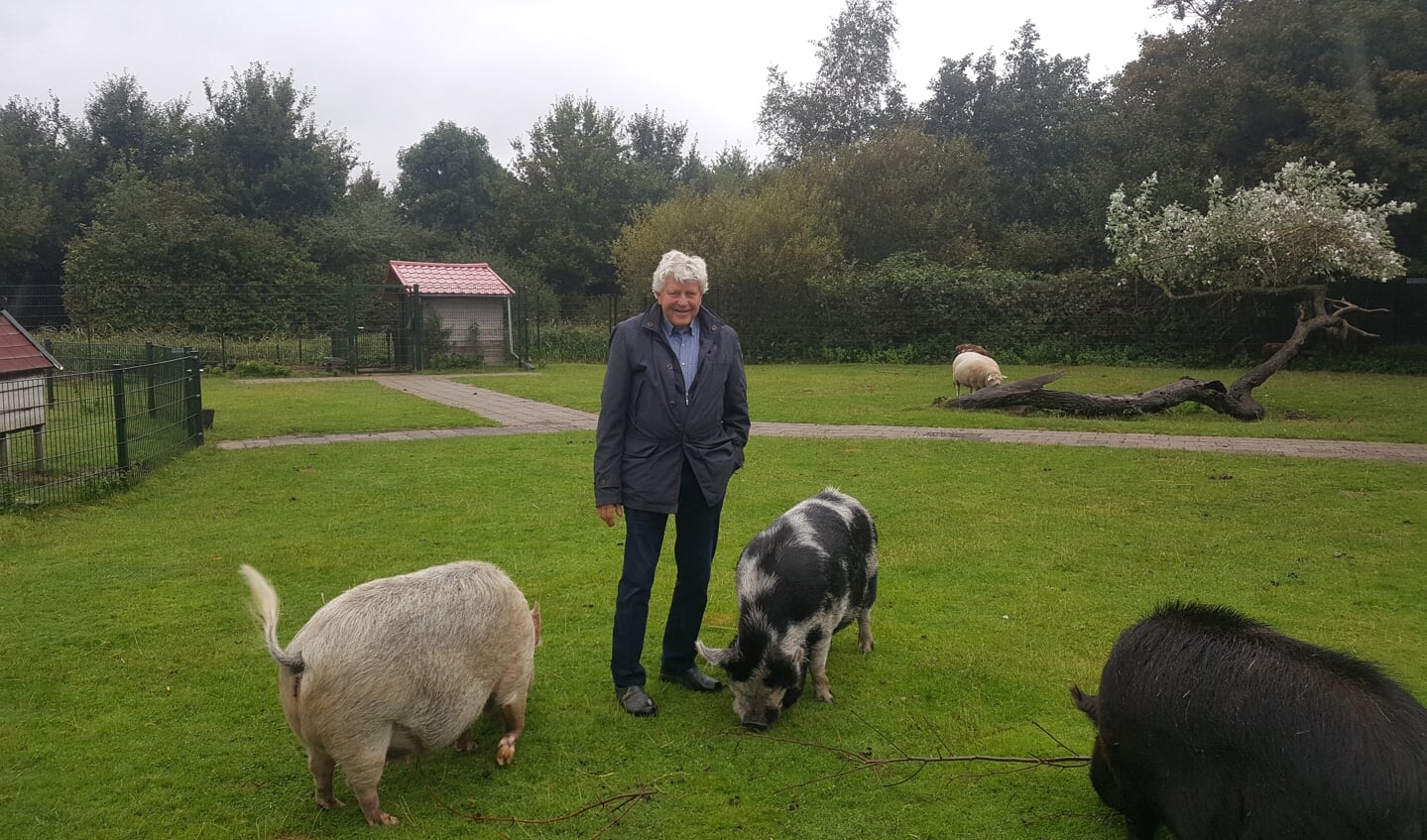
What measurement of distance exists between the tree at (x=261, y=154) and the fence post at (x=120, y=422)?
3376 centimetres

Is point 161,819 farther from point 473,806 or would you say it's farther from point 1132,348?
point 1132,348

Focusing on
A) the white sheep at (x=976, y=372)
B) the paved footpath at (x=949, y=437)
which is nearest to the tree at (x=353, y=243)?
the paved footpath at (x=949, y=437)

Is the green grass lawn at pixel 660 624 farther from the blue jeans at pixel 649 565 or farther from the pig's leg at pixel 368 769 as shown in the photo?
the blue jeans at pixel 649 565

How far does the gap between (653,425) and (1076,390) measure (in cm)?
1685

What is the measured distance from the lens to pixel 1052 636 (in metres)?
5.21

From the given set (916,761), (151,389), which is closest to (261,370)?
(151,389)

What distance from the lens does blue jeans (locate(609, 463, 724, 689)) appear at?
4.40 m

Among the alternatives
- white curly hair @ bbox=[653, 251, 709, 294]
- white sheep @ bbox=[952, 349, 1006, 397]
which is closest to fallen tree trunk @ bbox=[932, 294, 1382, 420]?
white sheep @ bbox=[952, 349, 1006, 397]

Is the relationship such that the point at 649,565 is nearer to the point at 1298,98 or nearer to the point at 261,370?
the point at 261,370

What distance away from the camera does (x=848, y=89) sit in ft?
143

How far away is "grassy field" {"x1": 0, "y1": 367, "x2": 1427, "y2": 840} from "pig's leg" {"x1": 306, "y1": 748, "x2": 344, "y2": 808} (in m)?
0.05

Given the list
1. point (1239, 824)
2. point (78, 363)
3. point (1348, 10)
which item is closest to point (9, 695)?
point (1239, 824)

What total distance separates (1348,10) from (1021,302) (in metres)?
10.4

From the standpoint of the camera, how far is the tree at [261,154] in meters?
40.6
